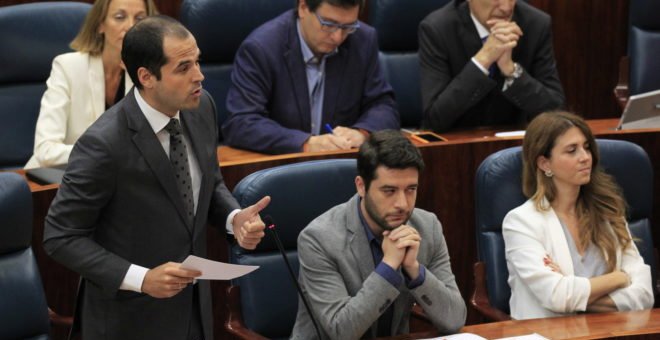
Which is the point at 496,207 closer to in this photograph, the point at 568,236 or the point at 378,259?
the point at 568,236

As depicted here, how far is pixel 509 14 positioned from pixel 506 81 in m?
0.15

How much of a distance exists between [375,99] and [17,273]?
3.27 feet

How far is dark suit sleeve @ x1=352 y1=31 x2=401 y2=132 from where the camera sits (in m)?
2.37

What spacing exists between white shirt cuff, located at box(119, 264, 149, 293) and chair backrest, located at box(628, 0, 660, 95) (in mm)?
1916

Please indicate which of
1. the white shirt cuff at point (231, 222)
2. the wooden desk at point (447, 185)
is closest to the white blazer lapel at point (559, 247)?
the wooden desk at point (447, 185)

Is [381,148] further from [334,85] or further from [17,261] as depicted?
[334,85]

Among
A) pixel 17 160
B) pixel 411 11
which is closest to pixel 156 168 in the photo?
pixel 17 160

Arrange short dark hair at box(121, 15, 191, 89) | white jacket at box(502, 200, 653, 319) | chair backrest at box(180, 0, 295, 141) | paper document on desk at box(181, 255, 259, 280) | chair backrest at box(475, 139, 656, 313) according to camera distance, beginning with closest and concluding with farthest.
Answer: paper document on desk at box(181, 255, 259, 280) → short dark hair at box(121, 15, 191, 89) → white jacket at box(502, 200, 653, 319) → chair backrest at box(475, 139, 656, 313) → chair backrest at box(180, 0, 295, 141)

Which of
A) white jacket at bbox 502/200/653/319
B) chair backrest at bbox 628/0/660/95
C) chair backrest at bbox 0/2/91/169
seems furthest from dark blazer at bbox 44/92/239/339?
chair backrest at bbox 628/0/660/95

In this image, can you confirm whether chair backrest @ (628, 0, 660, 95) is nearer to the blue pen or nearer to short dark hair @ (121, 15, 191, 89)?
the blue pen

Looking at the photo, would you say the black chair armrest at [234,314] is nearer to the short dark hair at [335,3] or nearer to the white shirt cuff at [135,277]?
the white shirt cuff at [135,277]

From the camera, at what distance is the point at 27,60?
2.39 meters

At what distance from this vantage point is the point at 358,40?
236cm

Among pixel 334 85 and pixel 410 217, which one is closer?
pixel 410 217
